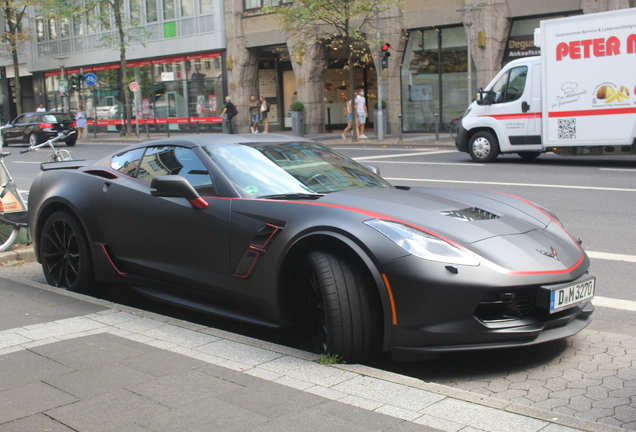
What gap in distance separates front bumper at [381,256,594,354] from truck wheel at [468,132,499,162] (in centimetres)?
1367

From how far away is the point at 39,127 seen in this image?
30844 millimetres

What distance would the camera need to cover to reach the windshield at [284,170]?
4566 mm

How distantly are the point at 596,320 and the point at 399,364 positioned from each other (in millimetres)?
1610

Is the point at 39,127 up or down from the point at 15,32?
down

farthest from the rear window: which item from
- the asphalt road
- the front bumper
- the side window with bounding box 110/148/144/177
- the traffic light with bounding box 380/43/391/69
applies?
the front bumper

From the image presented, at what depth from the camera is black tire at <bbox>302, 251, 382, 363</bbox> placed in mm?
3709

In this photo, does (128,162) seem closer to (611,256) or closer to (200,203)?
(200,203)

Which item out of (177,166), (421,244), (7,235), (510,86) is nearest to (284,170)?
(177,166)

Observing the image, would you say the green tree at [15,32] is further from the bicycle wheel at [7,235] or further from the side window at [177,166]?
the side window at [177,166]

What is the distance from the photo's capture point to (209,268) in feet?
14.9

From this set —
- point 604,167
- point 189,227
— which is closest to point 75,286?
point 189,227

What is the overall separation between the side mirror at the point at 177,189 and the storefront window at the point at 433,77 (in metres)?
23.7

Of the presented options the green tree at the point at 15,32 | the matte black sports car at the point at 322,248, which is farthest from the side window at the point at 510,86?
the green tree at the point at 15,32

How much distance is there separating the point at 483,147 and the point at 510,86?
1548 millimetres
